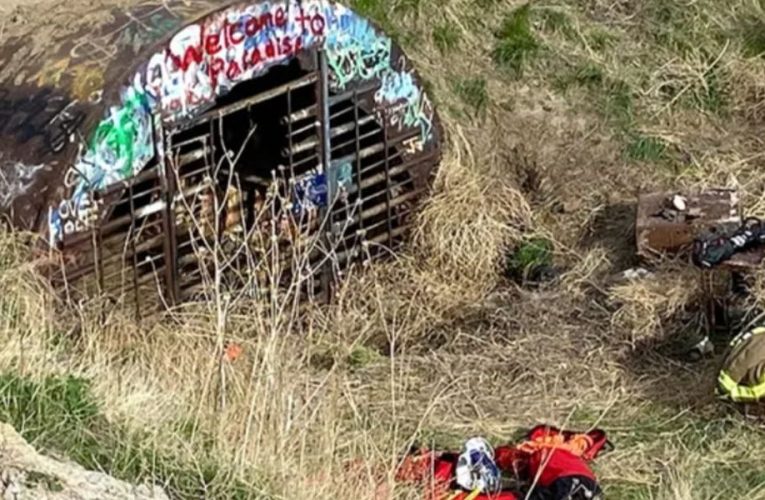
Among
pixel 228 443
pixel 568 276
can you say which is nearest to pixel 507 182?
pixel 568 276

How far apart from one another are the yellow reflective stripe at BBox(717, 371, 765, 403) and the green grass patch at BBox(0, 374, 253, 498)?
3053mm

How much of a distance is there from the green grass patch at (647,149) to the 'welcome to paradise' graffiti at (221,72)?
1496 mm

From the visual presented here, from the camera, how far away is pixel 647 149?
39.1 feet

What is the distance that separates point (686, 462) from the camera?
8273mm

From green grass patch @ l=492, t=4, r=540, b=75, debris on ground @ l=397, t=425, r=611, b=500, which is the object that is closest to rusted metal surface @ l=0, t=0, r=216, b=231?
debris on ground @ l=397, t=425, r=611, b=500

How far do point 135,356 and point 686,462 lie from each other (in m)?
2.37

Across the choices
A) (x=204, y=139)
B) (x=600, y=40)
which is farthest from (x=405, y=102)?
(x=600, y=40)

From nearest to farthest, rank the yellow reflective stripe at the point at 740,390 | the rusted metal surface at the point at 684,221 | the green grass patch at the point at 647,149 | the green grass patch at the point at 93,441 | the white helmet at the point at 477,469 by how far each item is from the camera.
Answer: the green grass patch at the point at 93,441 < the white helmet at the point at 477,469 < the yellow reflective stripe at the point at 740,390 < the rusted metal surface at the point at 684,221 < the green grass patch at the point at 647,149

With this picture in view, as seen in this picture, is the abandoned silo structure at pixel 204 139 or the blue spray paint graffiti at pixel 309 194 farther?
the blue spray paint graffiti at pixel 309 194

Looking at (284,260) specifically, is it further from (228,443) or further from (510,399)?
(228,443)

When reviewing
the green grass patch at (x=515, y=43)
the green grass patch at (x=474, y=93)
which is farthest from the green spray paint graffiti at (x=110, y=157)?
the green grass patch at (x=515, y=43)

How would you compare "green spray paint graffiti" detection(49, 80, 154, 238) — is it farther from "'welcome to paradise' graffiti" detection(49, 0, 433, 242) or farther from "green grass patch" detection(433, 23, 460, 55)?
"green grass patch" detection(433, 23, 460, 55)

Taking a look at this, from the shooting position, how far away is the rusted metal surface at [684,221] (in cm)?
1039

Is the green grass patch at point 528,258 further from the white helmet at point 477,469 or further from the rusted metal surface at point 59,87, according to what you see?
the white helmet at point 477,469
